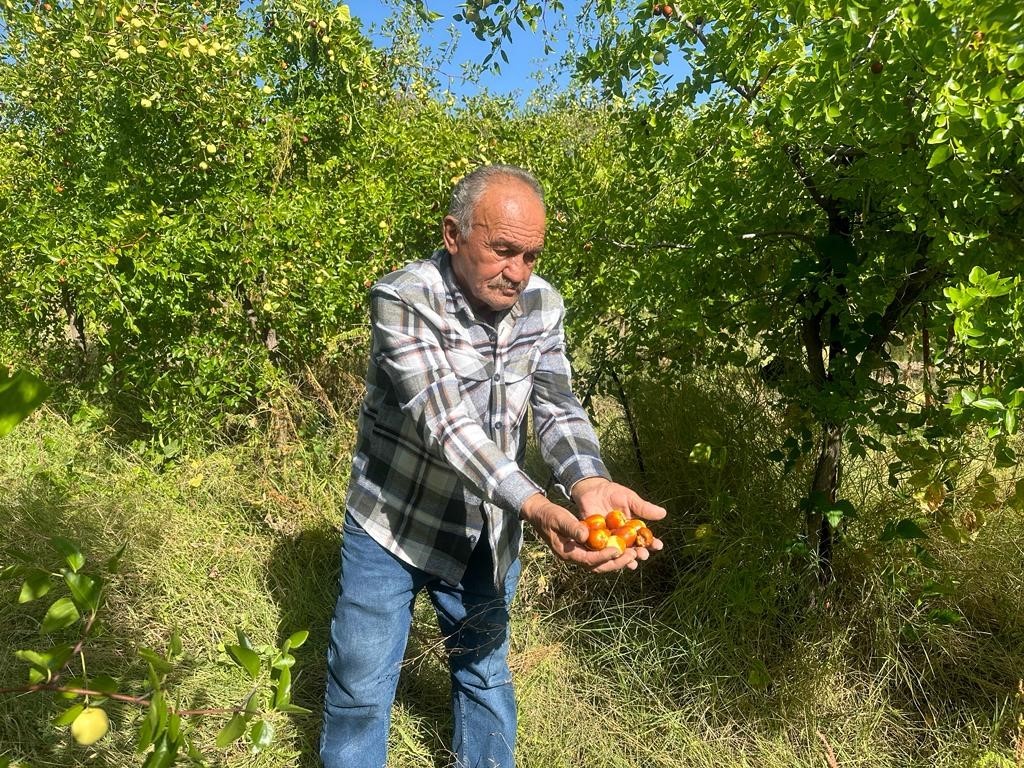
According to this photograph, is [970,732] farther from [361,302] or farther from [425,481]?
[361,302]

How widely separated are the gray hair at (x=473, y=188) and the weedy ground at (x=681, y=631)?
122 cm

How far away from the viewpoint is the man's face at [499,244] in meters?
1.82

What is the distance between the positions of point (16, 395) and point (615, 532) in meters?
1.22

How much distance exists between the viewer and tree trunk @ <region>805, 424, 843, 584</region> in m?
2.65

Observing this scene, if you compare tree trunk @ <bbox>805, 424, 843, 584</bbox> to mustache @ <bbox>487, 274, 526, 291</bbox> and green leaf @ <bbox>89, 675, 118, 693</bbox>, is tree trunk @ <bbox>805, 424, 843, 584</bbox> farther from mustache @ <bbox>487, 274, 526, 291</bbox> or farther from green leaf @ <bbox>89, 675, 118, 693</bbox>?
green leaf @ <bbox>89, 675, 118, 693</bbox>

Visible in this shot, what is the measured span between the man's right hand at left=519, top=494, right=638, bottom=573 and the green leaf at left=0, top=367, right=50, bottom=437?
1037mm

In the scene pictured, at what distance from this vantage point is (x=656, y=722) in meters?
2.62

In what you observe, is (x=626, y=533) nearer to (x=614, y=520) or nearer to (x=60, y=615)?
(x=614, y=520)

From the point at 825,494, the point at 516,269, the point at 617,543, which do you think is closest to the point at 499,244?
the point at 516,269

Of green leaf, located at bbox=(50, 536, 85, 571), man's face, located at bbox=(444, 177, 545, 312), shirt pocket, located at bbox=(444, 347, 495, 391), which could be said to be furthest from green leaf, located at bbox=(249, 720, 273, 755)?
man's face, located at bbox=(444, 177, 545, 312)

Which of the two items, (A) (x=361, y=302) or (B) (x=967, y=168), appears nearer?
(B) (x=967, y=168)

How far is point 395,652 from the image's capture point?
2090mm

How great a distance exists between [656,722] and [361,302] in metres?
2.58

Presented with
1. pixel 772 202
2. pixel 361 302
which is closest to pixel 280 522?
pixel 361 302
